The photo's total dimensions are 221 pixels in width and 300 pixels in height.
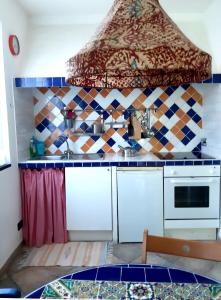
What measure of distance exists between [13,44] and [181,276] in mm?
2437

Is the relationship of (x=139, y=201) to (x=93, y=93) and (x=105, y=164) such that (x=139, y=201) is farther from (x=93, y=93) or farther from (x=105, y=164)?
(x=93, y=93)

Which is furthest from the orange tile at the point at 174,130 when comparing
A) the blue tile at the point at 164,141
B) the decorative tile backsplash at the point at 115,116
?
the blue tile at the point at 164,141

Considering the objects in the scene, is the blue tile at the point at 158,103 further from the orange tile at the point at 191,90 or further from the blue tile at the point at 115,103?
the blue tile at the point at 115,103

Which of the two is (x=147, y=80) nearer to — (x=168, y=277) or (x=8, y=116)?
(x=168, y=277)

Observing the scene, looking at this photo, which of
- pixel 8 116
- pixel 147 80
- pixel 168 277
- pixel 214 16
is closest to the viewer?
pixel 168 277

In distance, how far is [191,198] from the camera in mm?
2668

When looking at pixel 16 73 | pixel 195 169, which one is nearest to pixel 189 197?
pixel 195 169

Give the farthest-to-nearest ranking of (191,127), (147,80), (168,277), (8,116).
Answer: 1. (191,127)
2. (8,116)
3. (147,80)
4. (168,277)

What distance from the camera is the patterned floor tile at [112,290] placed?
3.00ft

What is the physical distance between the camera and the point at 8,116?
244cm

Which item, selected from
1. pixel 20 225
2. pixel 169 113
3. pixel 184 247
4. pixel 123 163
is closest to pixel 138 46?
pixel 184 247

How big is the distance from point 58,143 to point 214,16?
7.07 ft

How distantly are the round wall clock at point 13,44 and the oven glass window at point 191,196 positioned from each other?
2.07 meters

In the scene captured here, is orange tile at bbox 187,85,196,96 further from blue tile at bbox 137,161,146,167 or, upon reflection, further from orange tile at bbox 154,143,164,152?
blue tile at bbox 137,161,146,167
